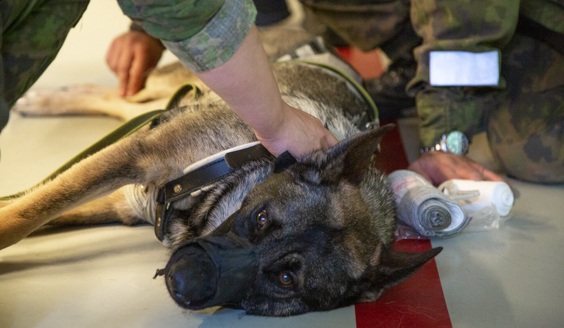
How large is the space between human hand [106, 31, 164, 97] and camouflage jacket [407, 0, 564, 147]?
1.83 metres

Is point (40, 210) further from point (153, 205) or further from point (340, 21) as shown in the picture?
point (340, 21)

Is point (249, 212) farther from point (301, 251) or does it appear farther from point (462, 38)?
point (462, 38)

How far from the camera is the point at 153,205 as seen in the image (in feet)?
7.22

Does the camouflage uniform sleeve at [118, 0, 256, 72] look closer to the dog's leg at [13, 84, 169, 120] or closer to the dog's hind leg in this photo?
the dog's hind leg

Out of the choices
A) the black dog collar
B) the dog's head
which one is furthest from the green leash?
the dog's head

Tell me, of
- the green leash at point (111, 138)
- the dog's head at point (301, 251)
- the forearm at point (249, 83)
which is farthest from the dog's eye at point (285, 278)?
the green leash at point (111, 138)

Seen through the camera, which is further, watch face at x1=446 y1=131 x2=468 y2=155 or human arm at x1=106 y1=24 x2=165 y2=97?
human arm at x1=106 y1=24 x2=165 y2=97

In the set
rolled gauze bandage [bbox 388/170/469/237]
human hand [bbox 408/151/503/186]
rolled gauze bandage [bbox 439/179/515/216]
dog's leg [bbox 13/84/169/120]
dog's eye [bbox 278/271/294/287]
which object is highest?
dog's eye [bbox 278/271/294/287]

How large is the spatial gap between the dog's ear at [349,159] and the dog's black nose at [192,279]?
24.0 inches

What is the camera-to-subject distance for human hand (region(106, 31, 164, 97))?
339 centimetres

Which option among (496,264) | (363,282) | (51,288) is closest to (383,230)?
(363,282)

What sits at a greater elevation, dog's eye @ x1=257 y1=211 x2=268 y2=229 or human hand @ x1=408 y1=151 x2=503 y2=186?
dog's eye @ x1=257 y1=211 x2=268 y2=229

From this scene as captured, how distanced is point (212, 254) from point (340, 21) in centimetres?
290

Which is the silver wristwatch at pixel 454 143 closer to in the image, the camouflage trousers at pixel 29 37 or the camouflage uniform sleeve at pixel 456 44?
the camouflage uniform sleeve at pixel 456 44
